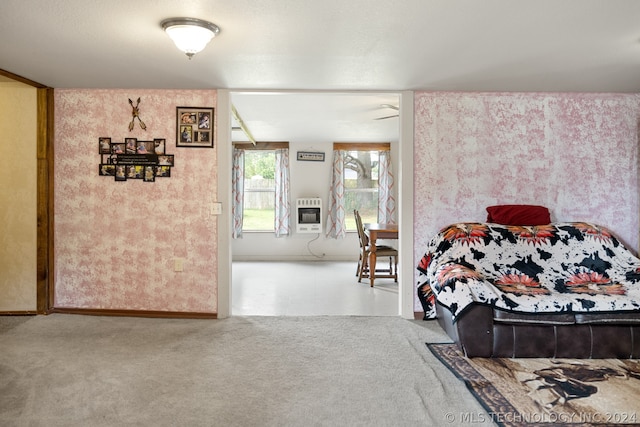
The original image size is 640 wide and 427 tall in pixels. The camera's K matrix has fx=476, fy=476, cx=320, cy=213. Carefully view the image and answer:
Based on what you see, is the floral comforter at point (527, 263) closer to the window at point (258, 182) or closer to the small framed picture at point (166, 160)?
the small framed picture at point (166, 160)

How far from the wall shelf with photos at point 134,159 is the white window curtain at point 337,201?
4.45 meters

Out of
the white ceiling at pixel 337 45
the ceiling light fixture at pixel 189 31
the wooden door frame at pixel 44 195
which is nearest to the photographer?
the white ceiling at pixel 337 45

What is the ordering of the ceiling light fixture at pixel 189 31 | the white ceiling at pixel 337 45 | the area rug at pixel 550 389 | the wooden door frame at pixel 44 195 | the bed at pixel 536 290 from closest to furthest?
the area rug at pixel 550 389 → the white ceiling at pixel 337 45 → the ceiling light fixture at pixel 189 31 → the bed at pixel 536 290 → the wooden door frame at pixel 44 195

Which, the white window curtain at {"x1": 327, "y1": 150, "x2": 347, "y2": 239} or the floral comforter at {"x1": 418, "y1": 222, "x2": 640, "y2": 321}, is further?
the white window curtain at {"x1": 327, "y1": 150, "x2": 347, "y2": 239}

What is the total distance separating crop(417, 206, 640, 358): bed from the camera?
328 cm

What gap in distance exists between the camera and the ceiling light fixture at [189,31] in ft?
8.86

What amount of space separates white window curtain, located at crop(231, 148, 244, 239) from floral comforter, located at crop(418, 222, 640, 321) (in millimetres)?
4844

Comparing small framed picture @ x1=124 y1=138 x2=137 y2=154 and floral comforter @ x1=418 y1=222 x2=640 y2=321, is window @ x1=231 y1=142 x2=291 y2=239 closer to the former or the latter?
small framed picture @ x1=124 y1=138 x2=137 y2=154

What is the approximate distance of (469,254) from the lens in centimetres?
396

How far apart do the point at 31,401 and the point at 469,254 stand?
320cm

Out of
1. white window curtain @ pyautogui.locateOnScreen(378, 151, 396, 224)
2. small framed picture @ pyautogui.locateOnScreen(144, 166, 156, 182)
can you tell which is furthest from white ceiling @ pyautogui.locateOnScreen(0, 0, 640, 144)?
white window curtain @ pyautogui.locateOnScreen(378, 151, 396, 224)

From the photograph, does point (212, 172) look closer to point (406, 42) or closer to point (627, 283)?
point (406, 42)

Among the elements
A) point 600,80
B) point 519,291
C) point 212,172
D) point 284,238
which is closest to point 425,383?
point 519,291

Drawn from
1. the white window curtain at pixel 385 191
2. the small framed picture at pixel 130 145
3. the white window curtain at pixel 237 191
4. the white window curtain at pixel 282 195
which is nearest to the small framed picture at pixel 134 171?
the small framed picture at pixel 130 145
